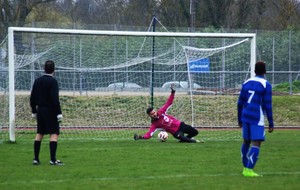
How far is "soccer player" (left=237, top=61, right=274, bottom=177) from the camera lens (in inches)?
459

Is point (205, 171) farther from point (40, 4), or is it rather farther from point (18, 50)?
point (40, 4)

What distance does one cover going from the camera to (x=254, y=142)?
11688mm

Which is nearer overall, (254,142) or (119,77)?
(254,142)

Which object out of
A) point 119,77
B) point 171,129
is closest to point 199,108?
point 119,77

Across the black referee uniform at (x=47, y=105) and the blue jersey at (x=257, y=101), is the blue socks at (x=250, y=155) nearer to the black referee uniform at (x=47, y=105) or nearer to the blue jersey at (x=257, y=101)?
the blue jersey at (x=257, y=101)

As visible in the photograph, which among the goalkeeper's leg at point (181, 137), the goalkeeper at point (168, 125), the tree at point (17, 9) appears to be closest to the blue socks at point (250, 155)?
the goalkeeper at point (168, 125)

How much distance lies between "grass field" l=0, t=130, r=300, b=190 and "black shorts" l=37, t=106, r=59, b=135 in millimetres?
687

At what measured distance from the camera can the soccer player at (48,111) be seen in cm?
1352

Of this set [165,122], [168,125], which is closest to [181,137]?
[168,125]

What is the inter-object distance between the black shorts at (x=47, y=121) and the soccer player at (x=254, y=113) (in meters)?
3.81

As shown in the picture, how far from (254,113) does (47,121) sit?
4178mm

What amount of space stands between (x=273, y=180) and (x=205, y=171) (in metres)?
1.49

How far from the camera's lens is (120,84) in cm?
2448

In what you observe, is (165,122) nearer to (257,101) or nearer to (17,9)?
(257,101)
